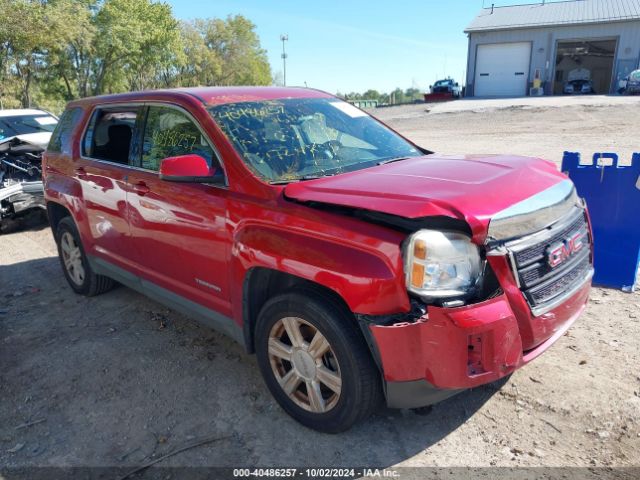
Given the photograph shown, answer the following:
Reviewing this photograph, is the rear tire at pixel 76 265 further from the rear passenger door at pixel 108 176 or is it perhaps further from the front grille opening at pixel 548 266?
the front grille opening at pixel 548 266

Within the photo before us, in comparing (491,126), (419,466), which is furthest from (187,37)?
(419,466)

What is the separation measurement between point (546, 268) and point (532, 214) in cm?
29

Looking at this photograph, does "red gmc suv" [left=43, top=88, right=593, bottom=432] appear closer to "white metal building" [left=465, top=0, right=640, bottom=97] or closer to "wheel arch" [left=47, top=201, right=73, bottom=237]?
"wheel arch" [left=47, top=201, right=73, bottom=237]

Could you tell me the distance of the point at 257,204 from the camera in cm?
287

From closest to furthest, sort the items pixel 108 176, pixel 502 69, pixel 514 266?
pixel 514 266 < pixel 108 176 < pixel 502 69

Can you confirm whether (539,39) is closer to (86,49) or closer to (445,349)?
(86,49)

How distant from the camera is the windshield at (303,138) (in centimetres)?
315

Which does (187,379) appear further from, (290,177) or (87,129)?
(87,129)

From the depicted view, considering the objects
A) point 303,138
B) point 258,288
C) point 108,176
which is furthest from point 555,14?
point 258,288

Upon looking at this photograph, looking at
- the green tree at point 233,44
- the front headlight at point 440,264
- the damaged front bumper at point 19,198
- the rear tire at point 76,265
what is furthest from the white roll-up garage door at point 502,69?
the front headlight at point 440,264

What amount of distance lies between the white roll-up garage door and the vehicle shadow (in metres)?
37.0

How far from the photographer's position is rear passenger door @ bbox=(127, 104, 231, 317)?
3186 mm

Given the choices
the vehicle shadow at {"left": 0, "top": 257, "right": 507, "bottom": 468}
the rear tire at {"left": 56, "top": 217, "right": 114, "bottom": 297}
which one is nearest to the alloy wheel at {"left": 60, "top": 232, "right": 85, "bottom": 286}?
the rear tire at {"left": 56, "top": 217, "right": 114, "bottom": 297}

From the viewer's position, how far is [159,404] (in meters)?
3.26
